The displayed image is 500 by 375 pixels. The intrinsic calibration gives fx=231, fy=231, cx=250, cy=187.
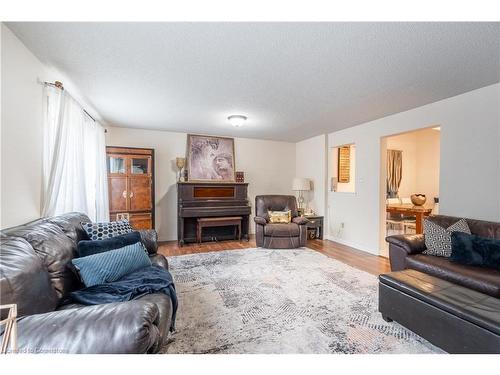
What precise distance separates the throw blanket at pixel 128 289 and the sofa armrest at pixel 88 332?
1.91ft

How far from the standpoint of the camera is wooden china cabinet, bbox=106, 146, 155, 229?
4.12 metres

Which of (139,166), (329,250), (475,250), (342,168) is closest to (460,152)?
(475,250)

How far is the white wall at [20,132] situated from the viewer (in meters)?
1.64

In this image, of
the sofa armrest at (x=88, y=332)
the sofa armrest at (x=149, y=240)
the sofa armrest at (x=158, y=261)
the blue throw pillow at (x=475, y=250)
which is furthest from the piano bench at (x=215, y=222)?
the sofa armrest at (x=88, y=332)

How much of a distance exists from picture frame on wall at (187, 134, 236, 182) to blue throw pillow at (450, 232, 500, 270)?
13.2ft

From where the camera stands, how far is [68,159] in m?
2.49

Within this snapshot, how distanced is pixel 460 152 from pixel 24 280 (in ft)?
14.0

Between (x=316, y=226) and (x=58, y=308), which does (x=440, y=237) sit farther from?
(x=58, y=308)

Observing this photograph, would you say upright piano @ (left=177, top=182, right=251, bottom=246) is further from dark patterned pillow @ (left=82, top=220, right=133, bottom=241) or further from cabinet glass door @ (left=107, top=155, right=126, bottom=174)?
dark patterned pillow @ (left=82, top=220, right=133, bottom=241)

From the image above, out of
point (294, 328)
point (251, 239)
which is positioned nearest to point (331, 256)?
point (251, 239)

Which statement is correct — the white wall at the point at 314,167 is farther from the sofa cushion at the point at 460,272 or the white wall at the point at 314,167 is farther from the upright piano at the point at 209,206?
the sofa cushion at the point at 460,272

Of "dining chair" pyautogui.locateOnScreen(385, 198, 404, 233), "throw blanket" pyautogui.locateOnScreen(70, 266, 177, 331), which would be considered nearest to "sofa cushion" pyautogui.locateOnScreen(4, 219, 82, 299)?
"throw blanket" pyautogui.locateOnScreen(70, 266, 177, 331)

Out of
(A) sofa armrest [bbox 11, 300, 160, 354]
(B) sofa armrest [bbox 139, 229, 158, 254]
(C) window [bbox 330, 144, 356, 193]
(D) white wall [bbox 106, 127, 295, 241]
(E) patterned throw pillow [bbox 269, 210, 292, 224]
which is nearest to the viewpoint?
(A) sofa armrest [bbox 11, 300, 160, 354]

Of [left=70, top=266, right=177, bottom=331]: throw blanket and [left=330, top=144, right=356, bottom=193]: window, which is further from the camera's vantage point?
[left=330, top=144, right=356, bottom=193]: window
